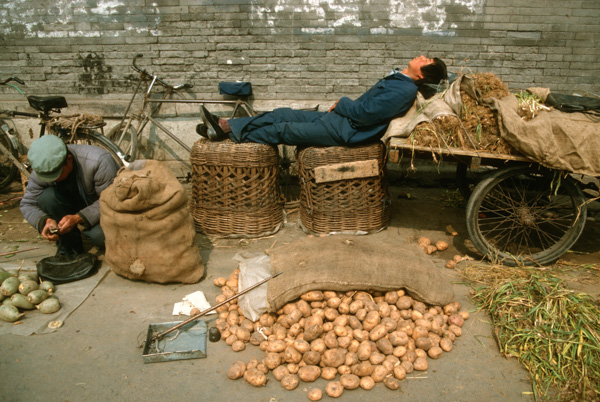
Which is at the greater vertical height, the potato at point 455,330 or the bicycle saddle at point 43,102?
the bicycle saddle at point 43,102

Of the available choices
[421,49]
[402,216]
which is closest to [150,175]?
[402,216]

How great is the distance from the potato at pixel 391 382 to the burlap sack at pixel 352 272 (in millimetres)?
671

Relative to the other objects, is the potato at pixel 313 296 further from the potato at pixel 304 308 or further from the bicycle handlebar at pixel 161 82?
the bicycle handlebar at pixel 161 82

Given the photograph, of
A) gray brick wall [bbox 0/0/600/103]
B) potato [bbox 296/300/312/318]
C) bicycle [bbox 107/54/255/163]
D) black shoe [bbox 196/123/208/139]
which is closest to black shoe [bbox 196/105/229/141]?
black shoe [bbox 196/123/208/139]

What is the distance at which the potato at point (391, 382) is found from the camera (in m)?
2.48

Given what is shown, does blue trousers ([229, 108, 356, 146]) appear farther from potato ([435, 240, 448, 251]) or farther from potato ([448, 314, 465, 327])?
potato ([448, 314, 465, 327])

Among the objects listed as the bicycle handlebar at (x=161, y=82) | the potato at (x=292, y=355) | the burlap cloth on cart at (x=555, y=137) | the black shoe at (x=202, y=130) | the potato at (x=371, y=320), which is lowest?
the potato at (x=292, y=355)

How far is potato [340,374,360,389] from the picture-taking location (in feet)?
8.14

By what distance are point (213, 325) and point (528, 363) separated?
2160 mm

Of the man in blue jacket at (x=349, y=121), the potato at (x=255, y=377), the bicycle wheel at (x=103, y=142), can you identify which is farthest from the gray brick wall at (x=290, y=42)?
the potato at (x=255, y=377)

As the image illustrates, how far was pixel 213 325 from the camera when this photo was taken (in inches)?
121

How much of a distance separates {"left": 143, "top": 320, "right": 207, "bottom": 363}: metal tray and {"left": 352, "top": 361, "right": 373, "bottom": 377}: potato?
39.7 inches

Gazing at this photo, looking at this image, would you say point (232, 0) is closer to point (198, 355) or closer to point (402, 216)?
point (402, 216)

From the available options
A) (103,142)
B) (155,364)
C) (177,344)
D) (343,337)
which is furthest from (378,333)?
(103,142)
